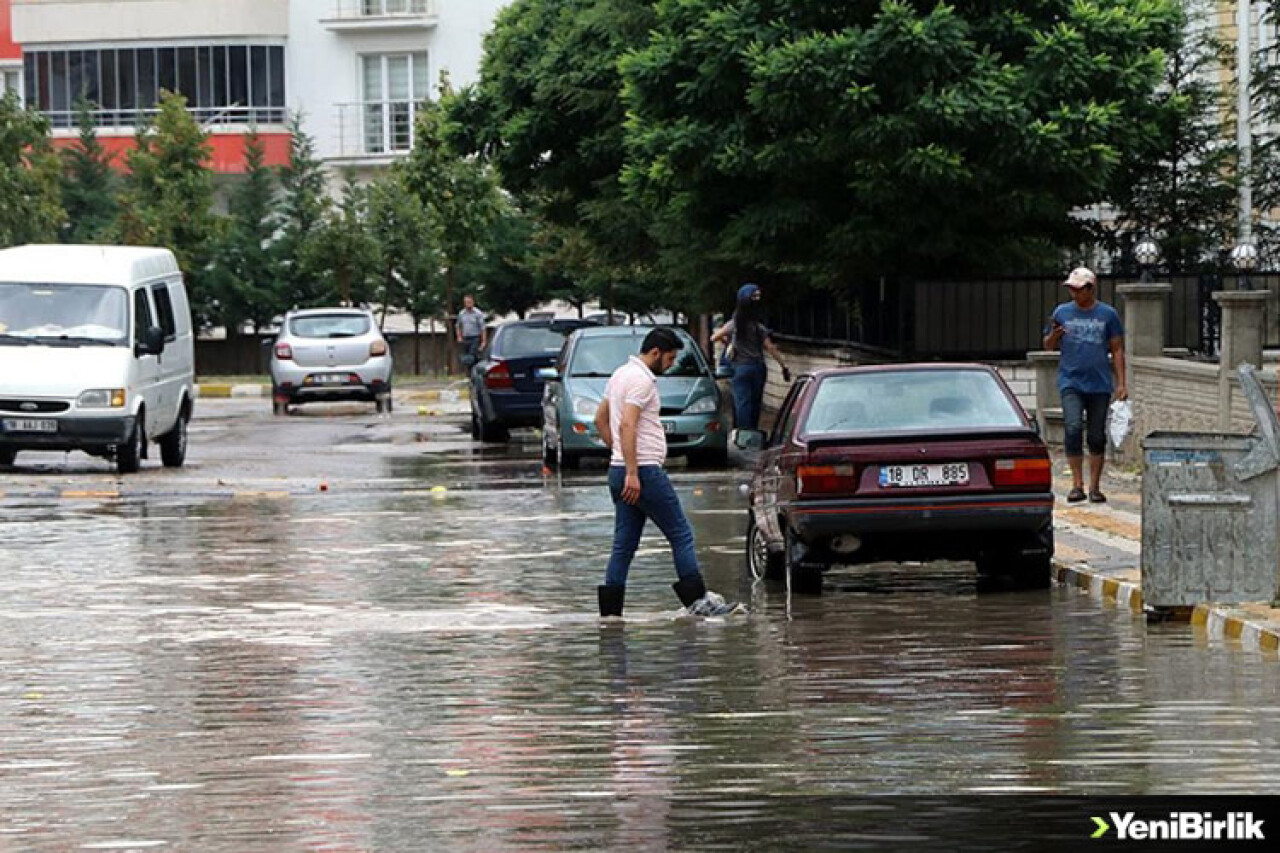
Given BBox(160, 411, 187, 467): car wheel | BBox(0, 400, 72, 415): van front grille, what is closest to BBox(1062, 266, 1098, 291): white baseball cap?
BBox(0, 400, 72, 415): van front grille

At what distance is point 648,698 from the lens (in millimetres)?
12148

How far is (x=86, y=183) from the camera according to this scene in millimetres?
76188

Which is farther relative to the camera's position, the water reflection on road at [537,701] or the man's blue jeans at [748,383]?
the man's blue jeans at [748,383]

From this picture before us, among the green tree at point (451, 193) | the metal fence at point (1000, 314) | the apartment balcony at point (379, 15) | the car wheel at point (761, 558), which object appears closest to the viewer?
the car wheel at point (761, 558)

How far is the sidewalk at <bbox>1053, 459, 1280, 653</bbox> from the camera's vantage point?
1419cm

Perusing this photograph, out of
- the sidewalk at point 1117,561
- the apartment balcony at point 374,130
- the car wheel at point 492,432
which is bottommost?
the car wheel at point 492,432

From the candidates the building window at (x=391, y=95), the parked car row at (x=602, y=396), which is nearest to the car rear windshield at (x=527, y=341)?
the parked car row at (x=602, y=396)

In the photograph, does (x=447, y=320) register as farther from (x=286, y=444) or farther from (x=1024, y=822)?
(x=1024, y=822)

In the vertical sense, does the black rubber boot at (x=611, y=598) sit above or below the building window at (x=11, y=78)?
below

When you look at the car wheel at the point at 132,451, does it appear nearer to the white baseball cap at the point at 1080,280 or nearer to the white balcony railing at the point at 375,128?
the white baseball cap at the point at 1080,280

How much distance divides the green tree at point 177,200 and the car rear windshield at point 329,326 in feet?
73.6

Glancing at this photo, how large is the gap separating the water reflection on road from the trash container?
41 cm

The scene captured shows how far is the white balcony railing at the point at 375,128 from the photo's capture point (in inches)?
2975

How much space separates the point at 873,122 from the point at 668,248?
948 centimetres
